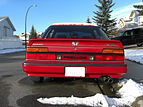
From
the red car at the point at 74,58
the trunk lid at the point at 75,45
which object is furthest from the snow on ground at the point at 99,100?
the trunk lid at the point at 75,45

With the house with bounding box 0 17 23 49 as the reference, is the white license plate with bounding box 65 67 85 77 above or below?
below

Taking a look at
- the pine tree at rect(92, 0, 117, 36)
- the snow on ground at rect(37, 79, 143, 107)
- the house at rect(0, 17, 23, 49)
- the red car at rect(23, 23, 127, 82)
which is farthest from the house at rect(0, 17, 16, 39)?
the snow on ground at rect(37, 79, 143, 107)

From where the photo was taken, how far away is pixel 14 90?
2863mm

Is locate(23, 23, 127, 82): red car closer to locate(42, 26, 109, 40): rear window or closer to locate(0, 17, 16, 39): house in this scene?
locate(42, 26, 109, 40): rear window

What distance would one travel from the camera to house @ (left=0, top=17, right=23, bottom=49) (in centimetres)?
2348

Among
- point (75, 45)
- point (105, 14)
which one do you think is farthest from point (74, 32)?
point (105, 14)

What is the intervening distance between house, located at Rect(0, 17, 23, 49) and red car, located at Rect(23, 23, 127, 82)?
22297mm

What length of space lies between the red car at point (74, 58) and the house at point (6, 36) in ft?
73.2

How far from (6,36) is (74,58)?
33.4 metres

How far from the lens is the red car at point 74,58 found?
8.30 feet

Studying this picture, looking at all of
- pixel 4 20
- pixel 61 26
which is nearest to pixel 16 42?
pixel 4 20

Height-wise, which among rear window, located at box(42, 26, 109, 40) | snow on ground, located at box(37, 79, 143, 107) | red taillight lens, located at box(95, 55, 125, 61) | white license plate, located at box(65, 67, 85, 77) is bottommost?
snow on ground, located at box(37, 79, 143, 107)

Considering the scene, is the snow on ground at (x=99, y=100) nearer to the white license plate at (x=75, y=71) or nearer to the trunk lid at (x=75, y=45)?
the white license plate at (x=75, y=71)

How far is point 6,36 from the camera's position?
31750mm
